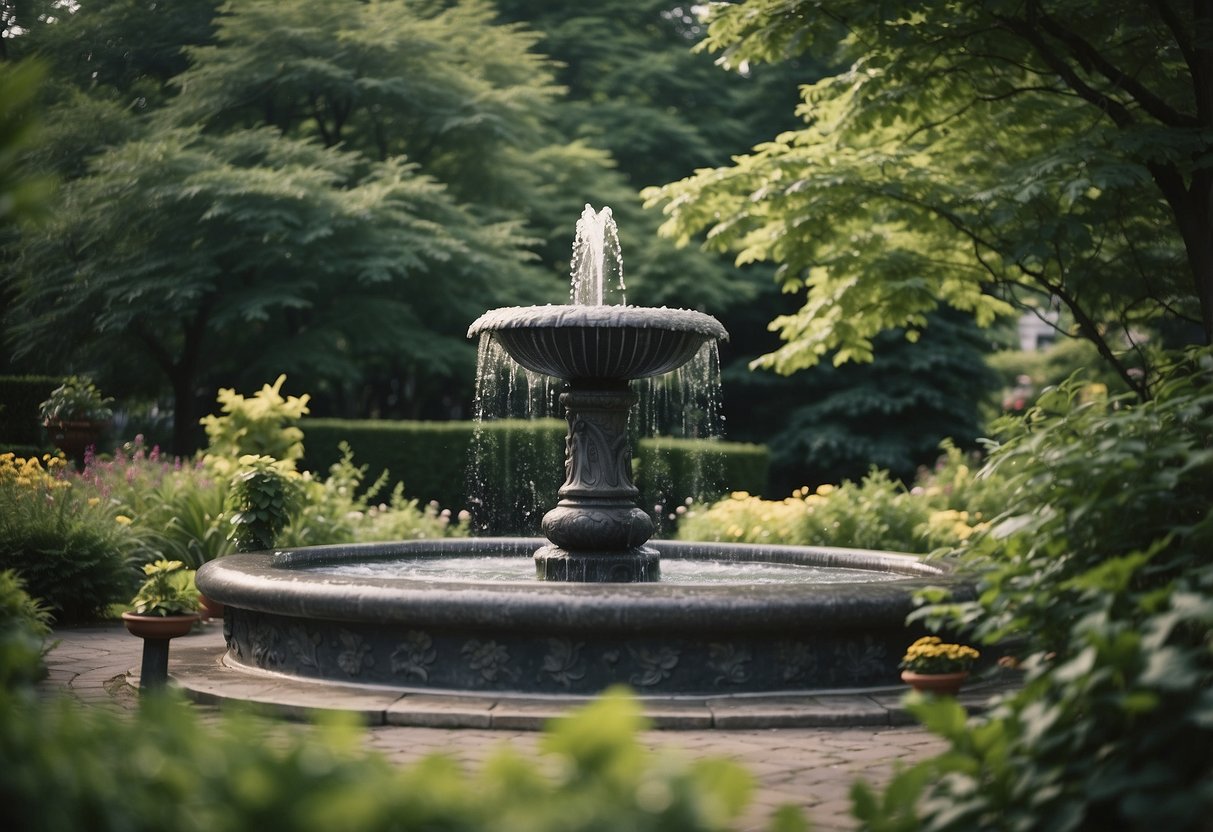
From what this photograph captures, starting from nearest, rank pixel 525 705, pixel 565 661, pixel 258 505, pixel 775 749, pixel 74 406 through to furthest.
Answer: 1. pixel 775 749
2. pixel 525 705
3. pixel 565 661
4. pixel 258 505
5. pixel 74 406

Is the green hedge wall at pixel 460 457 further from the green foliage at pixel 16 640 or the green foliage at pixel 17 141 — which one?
the green foliage at pixel 17 141

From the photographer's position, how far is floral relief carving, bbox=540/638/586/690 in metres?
6.60

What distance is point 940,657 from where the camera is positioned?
585 centimetres

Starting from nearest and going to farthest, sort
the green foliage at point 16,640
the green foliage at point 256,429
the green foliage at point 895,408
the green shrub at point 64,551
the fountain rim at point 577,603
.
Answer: the green foliage at point 16,640
the fountain rim at point 577,603
the green shrub at point 64,551
the green foliage at point 256,429
the green foliage at point 895,408

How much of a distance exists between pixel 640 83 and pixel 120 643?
2300 cm

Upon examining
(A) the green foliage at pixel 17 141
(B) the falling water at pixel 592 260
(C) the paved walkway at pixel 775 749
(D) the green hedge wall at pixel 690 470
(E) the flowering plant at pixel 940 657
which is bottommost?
(C) the paved walkway at pixel 775 749

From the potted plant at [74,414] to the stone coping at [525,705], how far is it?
33.5ft

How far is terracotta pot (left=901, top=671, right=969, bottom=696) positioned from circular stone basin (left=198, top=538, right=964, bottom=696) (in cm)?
67

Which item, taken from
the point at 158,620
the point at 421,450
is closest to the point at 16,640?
the point at 158,620

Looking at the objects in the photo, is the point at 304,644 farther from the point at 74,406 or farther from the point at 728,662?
the point at 74,406

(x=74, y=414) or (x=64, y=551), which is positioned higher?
(x=74, y=414)

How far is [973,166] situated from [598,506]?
6238 millimetres

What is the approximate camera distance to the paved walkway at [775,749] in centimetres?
474

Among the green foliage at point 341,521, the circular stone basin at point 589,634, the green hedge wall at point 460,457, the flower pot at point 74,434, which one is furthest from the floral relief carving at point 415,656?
the green hedge wall at point 460,457
